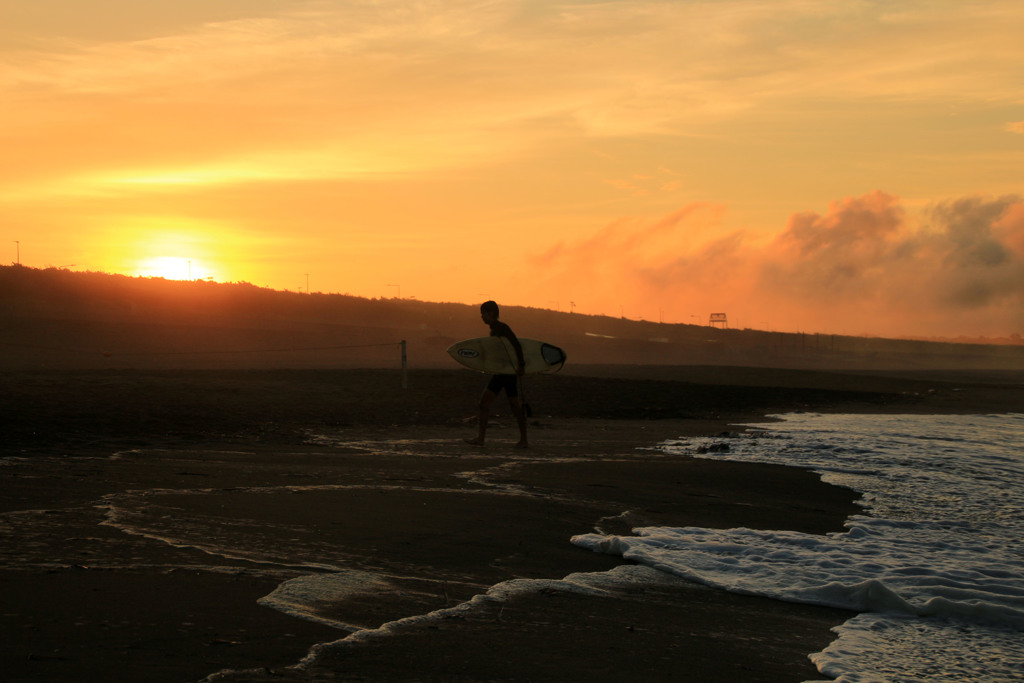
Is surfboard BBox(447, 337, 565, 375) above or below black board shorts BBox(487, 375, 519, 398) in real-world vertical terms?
above

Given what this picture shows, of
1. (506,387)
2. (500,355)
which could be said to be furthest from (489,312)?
(506,387)

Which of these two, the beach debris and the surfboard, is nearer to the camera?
the surfboard

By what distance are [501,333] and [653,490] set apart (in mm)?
4548

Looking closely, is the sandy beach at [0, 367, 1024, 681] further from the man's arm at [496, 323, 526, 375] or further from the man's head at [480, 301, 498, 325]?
the man's head at [480, 301, 498, 325]

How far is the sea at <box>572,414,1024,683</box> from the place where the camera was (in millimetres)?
5062

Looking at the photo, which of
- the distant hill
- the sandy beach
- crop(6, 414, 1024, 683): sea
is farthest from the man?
the distant hill

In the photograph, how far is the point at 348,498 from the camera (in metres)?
8.49

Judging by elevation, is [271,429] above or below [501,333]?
below

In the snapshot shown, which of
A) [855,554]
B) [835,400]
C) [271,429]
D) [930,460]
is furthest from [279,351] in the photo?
[855,554]

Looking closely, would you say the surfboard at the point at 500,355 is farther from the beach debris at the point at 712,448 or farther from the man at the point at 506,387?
the beach debris at the point at 712,448

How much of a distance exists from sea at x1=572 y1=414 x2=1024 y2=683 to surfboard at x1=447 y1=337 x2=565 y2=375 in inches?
176

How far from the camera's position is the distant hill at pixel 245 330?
128 feet

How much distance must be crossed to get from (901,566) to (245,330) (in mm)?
48373

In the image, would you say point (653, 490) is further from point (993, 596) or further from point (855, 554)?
point (993, 596)
